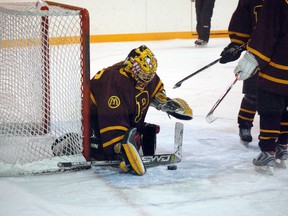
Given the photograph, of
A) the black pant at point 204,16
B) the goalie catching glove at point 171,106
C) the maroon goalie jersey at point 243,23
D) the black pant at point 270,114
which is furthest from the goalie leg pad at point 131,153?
the black pant at point 204,16

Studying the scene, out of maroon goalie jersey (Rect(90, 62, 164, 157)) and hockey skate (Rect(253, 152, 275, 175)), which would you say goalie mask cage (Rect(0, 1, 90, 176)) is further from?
hockey skate (Rect(253, 152, 275, 175))

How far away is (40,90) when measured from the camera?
2.98 meters

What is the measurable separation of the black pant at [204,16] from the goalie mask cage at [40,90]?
4171mm

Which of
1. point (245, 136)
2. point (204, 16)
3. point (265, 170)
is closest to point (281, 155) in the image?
point (265, 170)

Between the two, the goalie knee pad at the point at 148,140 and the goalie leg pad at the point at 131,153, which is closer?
the goalie leg pad at the point at 131,153

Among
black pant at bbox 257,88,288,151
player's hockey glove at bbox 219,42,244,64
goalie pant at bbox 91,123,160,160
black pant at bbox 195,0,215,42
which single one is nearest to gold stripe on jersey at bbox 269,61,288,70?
black pant at bbox 257,88,288,151

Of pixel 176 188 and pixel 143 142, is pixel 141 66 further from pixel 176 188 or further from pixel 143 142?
pixel 176 188

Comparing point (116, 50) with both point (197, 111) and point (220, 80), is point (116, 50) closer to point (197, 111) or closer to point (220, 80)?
point (220, 80)

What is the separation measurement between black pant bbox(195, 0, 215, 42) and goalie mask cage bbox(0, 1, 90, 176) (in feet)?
13.7

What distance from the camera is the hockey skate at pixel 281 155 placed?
8.84ft

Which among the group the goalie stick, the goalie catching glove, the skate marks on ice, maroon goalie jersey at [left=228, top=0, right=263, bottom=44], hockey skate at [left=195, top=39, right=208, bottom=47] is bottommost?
hockey skate at [left=195, top=39, right=208, bottom=47]

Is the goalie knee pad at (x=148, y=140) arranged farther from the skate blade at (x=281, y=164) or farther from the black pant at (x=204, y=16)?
the black pant at (x=204, y=16)

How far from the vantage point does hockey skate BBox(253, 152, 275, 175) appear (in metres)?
2.59

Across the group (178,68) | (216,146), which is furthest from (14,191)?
(178,68)
